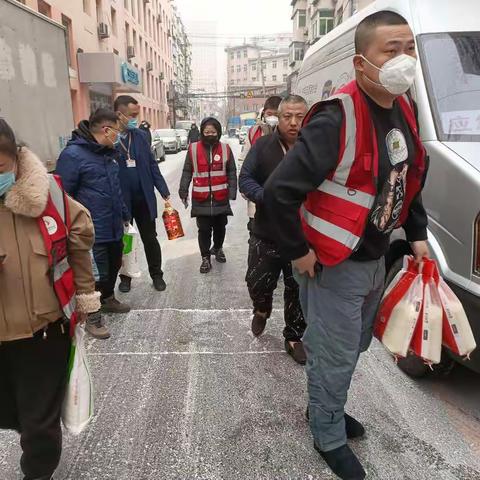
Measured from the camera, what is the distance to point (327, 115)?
6.36 ft

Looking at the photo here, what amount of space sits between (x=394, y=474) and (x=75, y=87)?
2107 centimetres

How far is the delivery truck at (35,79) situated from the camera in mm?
6051

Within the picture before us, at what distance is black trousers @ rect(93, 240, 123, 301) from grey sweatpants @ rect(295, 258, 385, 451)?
2.31 meters

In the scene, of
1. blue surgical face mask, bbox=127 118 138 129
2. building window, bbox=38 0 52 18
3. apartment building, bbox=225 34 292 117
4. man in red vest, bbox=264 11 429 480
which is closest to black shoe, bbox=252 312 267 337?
man in red vest, bbox=264 11 429 480

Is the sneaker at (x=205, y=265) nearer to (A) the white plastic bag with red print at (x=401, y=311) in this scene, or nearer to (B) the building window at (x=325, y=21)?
(A) the white plastic bag with red print at (x=401, y=311)

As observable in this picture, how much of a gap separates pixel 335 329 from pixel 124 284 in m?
3.37

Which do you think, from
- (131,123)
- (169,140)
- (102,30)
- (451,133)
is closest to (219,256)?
(131,123)

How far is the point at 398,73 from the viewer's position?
6.20 ft

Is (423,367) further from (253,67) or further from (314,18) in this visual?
(253,67)

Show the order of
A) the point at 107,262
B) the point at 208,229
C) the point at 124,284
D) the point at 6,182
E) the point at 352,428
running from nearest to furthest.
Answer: the point at 6,182 → the point at 352,428 → the point at 107,262 → the point at 124,284 → the point at 208,229

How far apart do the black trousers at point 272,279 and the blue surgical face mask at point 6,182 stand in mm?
1985

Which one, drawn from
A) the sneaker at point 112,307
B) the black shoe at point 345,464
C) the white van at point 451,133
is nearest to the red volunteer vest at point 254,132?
the white van at point 451,133

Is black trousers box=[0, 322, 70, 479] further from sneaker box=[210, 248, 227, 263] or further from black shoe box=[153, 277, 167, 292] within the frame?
sneaker box=[210, 248, 227, 263]

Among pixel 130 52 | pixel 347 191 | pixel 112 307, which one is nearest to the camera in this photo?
pixel 347 191
